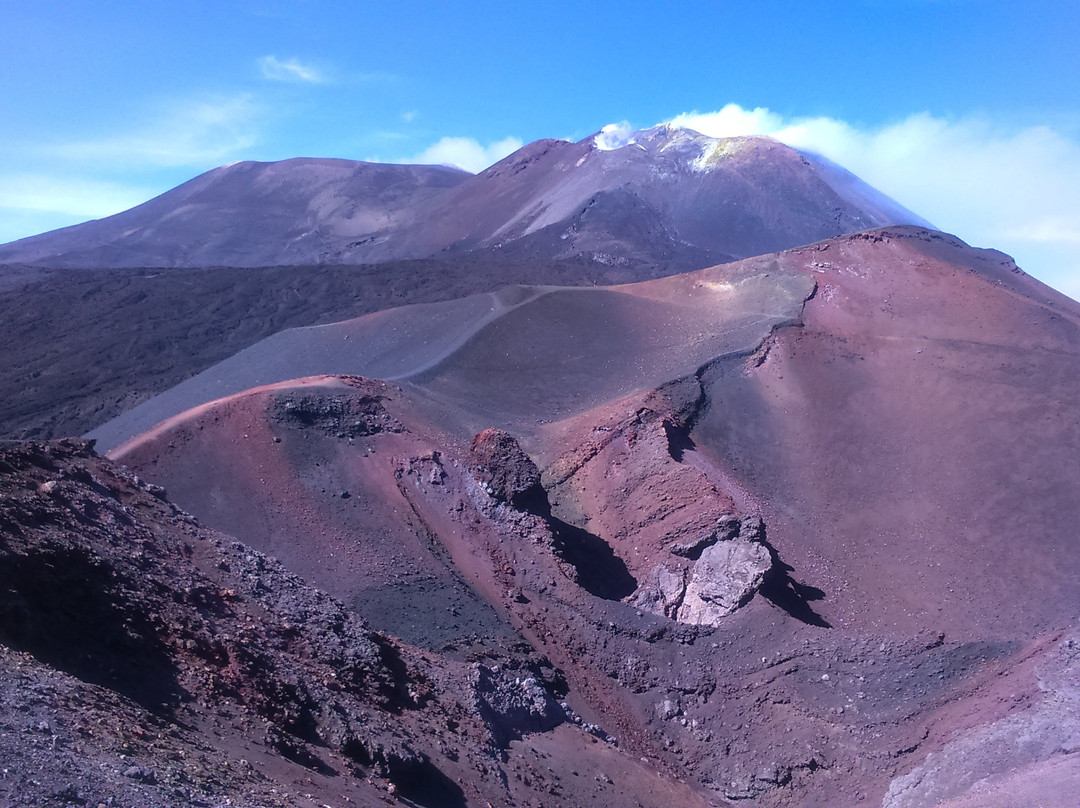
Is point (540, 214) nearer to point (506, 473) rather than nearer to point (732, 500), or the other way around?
point (732, 500)

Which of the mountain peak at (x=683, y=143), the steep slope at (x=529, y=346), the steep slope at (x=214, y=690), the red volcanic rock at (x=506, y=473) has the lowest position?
the steep slope at (x=214, y=690)

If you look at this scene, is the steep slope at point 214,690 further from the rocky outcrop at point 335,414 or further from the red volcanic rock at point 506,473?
the rocky outcrop at point 335,414

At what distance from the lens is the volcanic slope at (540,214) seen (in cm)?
5872

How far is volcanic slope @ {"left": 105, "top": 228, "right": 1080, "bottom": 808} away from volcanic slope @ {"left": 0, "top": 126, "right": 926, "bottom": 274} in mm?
25855

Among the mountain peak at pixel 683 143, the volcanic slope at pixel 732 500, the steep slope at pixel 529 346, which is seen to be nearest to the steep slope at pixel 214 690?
the volcanic slope at pixel 732 500

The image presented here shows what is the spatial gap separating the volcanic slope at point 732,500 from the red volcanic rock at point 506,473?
5 cm

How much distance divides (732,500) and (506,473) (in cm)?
482

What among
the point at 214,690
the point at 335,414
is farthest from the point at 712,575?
the point at 214,690

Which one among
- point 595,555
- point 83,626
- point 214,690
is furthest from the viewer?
point 595,555

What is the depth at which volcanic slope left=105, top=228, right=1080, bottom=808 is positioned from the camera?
12836mm

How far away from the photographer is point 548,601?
592 inches

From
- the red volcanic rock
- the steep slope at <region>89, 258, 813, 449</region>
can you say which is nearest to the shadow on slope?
the red volcanic rock

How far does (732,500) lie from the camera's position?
1741 cm

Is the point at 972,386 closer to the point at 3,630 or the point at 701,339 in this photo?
the point at 701,339
